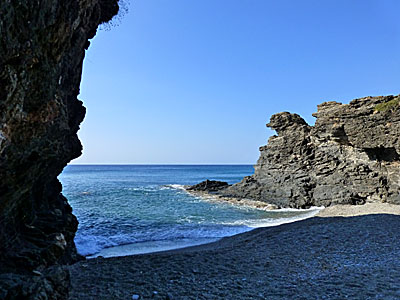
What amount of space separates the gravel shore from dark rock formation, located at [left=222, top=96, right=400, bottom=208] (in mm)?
11442

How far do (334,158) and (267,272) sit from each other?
2063 centimetres

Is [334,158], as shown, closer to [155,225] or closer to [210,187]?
[155,225]

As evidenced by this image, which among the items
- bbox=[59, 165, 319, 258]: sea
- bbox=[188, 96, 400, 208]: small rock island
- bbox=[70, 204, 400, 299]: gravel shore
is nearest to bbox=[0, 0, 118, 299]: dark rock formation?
bbox=[70, 204, 400, 299]: gravel shore

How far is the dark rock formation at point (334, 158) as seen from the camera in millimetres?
20266

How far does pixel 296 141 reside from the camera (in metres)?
28.9

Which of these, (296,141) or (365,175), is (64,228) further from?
(296,141)

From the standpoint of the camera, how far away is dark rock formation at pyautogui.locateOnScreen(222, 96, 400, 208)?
66.5 feet

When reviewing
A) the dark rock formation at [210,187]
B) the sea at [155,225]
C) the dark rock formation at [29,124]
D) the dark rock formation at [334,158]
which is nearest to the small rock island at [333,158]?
the dark rock formation at [334,158]

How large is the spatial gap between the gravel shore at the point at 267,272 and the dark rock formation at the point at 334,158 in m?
11.4

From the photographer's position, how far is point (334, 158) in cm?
2469

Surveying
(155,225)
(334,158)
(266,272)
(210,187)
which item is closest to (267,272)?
(266,272)

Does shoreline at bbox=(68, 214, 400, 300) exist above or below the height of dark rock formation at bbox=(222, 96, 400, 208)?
below

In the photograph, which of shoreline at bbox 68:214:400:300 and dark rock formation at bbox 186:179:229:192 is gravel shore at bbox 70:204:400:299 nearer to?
shoreline at bbox 68:214:400:300

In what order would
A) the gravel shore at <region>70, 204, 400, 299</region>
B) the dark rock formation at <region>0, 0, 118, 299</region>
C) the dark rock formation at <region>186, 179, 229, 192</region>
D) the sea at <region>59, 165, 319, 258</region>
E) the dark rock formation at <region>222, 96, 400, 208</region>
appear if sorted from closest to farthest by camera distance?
1. the dark rock formation at <region>0, 0, 118, 299</region>
2. the gravel shore at <region>70, 204, 400, 299</region>
3. the sea at <region>59, 165, 319, 258</region>
4. the dark rock formation at <region>222, 96, 400, 208</region>
5. the dark rock formation at <region>186, 179, 229, 192</region>
